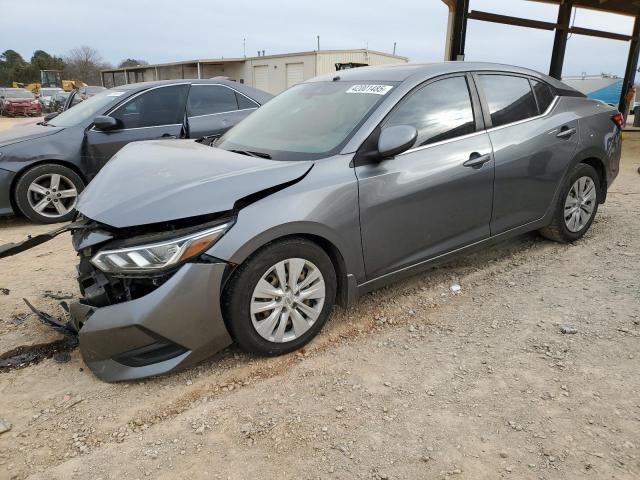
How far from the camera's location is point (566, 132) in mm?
4012

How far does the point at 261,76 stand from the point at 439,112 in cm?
3067

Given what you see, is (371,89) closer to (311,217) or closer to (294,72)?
(311,217)

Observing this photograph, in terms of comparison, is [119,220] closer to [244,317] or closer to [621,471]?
[244,317]

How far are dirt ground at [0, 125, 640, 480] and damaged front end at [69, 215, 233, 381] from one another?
0.66ft

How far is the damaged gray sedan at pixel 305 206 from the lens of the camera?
2.42 meters

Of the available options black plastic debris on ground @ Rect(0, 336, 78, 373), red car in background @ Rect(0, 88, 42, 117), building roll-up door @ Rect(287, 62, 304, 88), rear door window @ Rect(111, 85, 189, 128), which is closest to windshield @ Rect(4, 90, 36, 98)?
red car in background @ Rect(0, 88, 42, 117)

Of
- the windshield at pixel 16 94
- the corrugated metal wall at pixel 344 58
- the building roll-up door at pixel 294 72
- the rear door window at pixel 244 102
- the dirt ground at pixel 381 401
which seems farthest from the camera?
the windshield at pixel 16 94

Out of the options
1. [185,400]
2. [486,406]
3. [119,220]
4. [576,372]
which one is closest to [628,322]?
[576,372]

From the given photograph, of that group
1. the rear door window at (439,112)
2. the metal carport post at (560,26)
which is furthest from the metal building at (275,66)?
the rear door window at (439,112)

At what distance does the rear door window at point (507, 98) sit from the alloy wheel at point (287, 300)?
189 centimetres

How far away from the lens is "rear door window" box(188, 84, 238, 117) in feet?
20.0

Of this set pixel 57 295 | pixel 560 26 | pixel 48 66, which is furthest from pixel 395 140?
pixel 48 66

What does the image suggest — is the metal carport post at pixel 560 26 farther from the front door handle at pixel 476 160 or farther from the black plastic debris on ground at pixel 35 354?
the black plastic debris on ground at pixel 35 354

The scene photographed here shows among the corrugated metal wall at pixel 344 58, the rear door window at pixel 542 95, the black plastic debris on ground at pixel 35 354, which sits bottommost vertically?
the black plastic debris on ground at pixel 35 354
